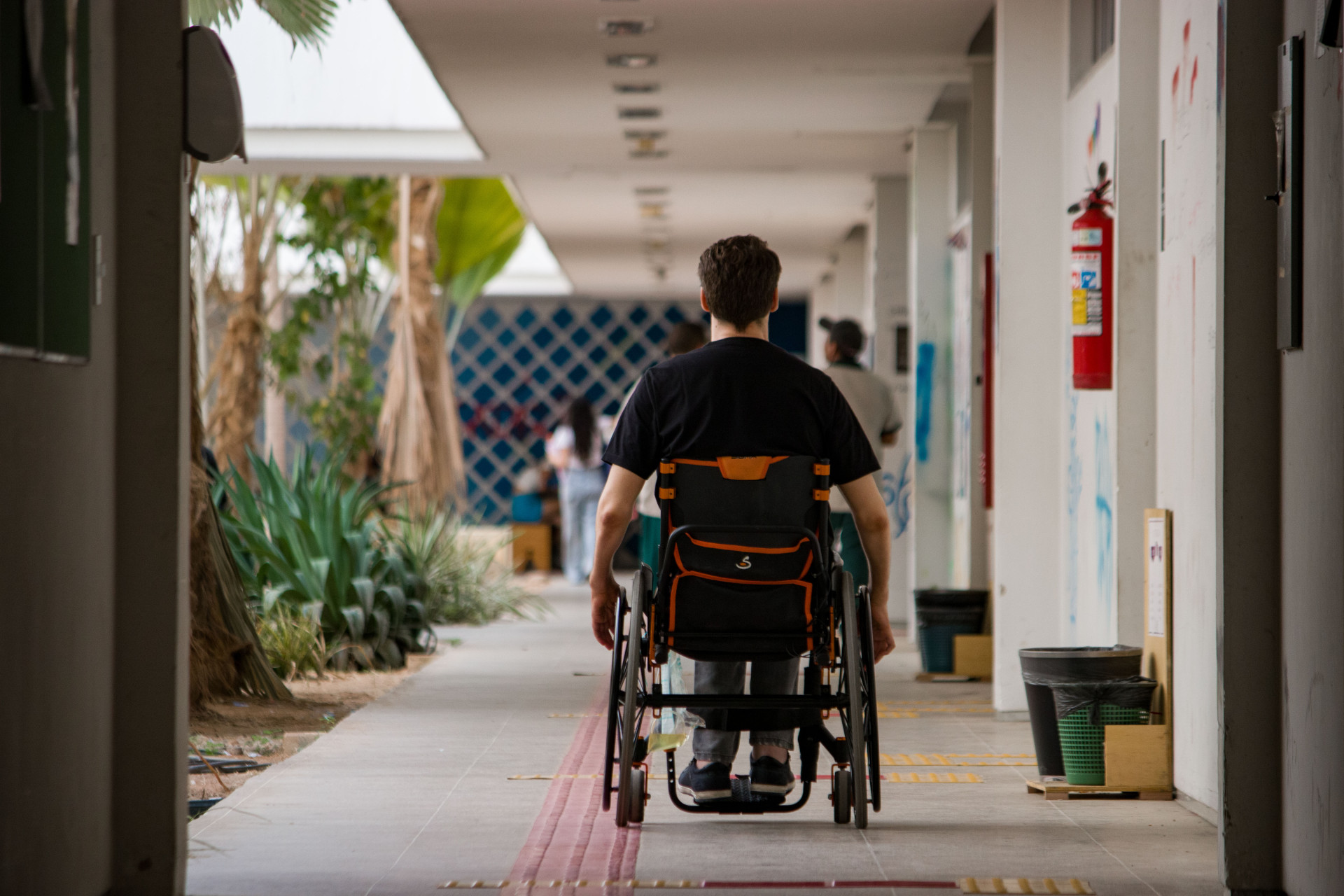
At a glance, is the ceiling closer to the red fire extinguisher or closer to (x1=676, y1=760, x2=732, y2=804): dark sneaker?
the red fire extinguisher

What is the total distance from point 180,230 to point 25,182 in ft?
1.26

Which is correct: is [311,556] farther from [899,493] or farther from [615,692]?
[615,692]

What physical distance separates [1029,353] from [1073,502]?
18.8 inches

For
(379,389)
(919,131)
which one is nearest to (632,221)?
(919,131)

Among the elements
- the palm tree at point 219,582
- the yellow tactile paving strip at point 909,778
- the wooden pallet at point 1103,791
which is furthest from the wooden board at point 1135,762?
Result: the palm tree at point 219,582

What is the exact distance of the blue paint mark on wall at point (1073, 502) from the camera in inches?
176

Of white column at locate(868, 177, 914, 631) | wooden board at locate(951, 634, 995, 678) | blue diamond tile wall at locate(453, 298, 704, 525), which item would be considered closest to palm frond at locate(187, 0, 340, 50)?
wooden board at locate(951, 634, 995, 678)

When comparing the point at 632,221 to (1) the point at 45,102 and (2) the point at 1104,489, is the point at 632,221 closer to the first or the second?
(2) the point at 1104,489

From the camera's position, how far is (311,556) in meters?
5.94

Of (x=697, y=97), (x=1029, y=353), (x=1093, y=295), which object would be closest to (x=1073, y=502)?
(x=1029, y=353)

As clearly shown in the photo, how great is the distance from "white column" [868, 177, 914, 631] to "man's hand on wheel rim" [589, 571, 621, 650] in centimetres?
466

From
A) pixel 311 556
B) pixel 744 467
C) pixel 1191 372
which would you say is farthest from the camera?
pixel 311 556

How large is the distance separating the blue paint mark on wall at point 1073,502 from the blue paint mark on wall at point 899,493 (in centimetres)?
291

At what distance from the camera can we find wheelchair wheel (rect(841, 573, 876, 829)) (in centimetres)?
264
